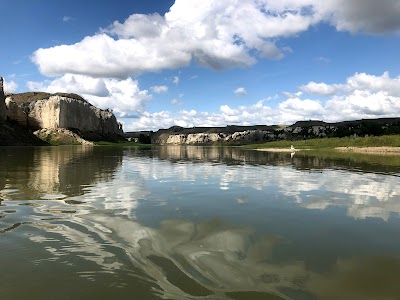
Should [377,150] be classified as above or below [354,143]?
below

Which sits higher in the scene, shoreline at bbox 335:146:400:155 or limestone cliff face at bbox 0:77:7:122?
limestone cliff face at bbox 0:77:7:122

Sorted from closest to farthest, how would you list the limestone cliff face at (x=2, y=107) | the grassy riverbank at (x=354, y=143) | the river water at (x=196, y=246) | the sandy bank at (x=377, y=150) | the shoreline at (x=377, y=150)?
the river water at (x=196, y=246) → the sandy bank at (x=377, y=150) → the shoreline at (x=377, y=150) → the grassy riverbank at (x=354, y=143) → the limestone cliff face at (x=2, y=107)

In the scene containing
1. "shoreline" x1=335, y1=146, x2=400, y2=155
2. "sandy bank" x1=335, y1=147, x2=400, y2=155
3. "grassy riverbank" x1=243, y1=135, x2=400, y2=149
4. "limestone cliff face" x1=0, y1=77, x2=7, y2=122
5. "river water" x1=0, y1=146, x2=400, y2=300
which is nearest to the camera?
"river water" x1=0, y1=146, x2=400, y2=300

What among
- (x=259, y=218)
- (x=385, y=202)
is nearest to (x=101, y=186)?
(x=259, y=218)

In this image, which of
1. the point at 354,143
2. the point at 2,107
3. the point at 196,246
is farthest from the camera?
the point at 2,107

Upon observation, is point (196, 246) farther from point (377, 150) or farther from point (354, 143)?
point (354, 143)

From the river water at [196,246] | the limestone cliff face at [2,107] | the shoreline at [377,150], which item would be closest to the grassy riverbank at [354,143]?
the shoreline at [377,150]

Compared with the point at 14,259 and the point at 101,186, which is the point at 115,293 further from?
the point at 101,186

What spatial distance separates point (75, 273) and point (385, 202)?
16.6m

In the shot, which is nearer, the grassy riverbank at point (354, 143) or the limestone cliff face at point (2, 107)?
the grassy riverbank at point (354, 143)

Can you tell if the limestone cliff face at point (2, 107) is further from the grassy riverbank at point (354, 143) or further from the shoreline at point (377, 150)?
the shoreline at point (377, 150)

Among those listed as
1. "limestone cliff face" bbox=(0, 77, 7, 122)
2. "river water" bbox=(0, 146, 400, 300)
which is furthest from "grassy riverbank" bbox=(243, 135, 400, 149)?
"limestone cliff face" bbox=(0, 77, 7, 122)

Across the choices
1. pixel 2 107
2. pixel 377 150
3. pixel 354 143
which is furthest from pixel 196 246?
pixel 2 107

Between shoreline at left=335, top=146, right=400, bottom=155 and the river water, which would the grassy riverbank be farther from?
the river water
